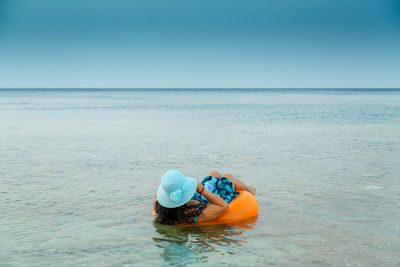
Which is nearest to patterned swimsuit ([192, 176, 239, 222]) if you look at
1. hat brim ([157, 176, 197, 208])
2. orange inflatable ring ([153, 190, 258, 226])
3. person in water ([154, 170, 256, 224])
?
person in water ([154, 170, 256, 224])

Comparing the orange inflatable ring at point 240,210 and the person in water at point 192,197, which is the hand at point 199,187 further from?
the orange inflatable ring at point 240,210

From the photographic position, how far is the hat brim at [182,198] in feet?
18.6

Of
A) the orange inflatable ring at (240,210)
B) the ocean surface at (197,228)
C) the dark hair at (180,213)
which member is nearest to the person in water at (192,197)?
the dark hair at (180,213)

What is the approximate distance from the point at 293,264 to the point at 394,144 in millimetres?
11635

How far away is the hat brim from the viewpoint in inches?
224

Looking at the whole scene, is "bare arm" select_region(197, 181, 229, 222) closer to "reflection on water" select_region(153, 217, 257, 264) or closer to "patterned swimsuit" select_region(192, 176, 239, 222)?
"reflection on water" select_region(153, 217, 257, 264)

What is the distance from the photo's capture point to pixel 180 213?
611cm

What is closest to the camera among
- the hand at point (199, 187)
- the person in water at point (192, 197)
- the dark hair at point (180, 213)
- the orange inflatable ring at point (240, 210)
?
the person in water at point (192, 197)

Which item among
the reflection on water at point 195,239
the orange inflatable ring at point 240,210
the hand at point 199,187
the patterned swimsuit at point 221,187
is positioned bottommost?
the reflection on water at point 195,239

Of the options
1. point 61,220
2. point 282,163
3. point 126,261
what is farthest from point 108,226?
point 282,163

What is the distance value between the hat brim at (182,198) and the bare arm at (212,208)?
390 mm

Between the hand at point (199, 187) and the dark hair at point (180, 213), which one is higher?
the hand at point (199, 187)

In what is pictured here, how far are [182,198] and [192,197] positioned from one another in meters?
0.39

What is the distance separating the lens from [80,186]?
8742 millimetres
